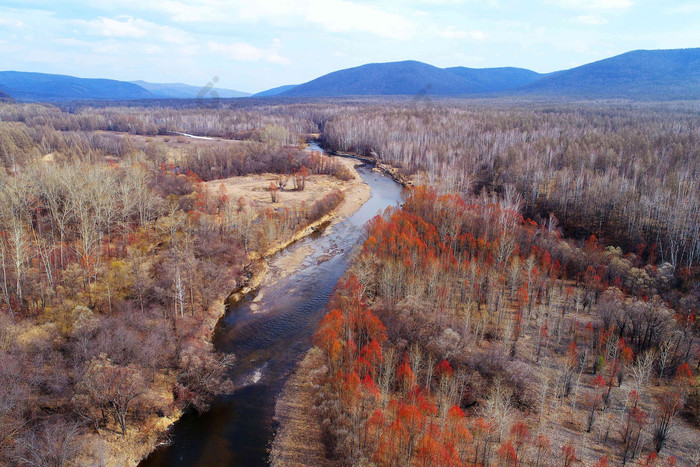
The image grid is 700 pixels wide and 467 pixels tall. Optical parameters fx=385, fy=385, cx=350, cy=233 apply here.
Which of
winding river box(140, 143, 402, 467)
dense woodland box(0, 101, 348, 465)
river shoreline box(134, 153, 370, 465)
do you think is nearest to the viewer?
dense woodland box(0, 101, 348, 465)

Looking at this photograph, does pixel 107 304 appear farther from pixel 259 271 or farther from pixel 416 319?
pixel 416 319

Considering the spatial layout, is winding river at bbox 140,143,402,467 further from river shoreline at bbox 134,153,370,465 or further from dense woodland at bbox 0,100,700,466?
dense woodland at bbox 0,100,700,466

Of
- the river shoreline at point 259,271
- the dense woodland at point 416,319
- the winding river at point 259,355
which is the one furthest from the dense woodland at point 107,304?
the winding river at point 259,355

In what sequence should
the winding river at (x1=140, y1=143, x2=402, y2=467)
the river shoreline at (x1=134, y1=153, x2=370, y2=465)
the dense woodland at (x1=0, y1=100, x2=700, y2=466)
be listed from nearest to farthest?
the dense woodland at (x1=0, y1=100, x2=700, y2=466) < the winding river at (x1=140, y1=143, x2=402, y2=467) < the river shoreline at (x1=134, y1=153, x2=370, y2=465)

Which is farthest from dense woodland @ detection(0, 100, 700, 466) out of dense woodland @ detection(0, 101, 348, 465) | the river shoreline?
the river shoreline

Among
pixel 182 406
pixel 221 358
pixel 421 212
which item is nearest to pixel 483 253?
pixel 421 212

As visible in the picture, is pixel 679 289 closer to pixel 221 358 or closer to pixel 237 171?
pixel 221 358

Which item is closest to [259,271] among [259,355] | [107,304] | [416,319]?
[259,355]
